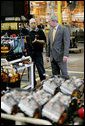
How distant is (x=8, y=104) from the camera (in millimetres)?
2680

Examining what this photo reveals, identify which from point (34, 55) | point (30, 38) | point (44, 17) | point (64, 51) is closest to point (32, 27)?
point (30, 38)

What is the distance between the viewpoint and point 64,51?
468cm

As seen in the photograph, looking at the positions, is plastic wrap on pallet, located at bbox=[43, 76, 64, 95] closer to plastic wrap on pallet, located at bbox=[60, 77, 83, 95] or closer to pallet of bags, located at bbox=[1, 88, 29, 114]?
plastic wrap on pallet, located at bbox=[60, 77, 83, 95]

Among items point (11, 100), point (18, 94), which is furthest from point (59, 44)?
point (11, 100)

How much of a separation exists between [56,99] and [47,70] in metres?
5.39

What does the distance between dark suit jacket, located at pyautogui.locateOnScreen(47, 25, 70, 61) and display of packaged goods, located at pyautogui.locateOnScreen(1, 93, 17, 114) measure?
7.10 ft

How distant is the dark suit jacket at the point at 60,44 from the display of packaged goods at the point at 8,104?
7.10ft

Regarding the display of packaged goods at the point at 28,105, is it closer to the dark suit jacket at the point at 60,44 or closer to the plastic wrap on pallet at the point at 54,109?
the plastic wrap on pallet at the point at 54,109

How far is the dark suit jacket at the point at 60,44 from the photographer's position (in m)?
4.70

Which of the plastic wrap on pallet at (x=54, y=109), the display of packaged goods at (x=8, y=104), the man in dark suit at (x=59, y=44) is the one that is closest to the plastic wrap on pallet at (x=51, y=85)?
the plastic wrap on pallet at (x=54, y=109)

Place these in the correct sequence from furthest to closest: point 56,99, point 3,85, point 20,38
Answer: point 20,38
point 3,85
point 56,99

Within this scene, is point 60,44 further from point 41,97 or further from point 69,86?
point 41,97

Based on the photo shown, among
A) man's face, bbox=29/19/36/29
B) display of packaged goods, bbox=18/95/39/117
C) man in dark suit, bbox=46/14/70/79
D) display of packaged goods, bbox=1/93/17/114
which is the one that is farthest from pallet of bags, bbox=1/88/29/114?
man's face, bbox=29/19/36/29

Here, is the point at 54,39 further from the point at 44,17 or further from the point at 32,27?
the point at 44,17
